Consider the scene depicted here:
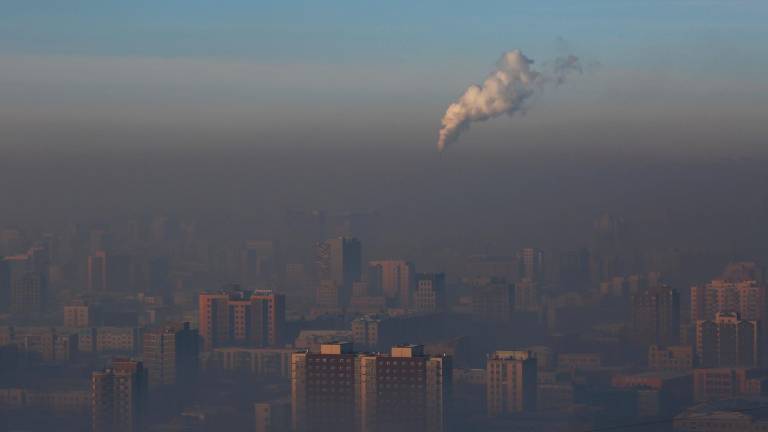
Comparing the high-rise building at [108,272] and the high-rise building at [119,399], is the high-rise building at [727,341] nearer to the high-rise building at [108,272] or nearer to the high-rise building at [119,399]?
the high-rise building at [119,399]

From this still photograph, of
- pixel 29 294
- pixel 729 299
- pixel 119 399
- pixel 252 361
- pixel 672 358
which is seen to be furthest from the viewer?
pixel 29 294

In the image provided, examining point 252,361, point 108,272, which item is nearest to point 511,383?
point 252,361

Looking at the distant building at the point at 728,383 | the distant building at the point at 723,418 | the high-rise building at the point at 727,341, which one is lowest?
the distant building at the point at 723,418

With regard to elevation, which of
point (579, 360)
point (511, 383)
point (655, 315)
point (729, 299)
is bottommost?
point (511, 383)

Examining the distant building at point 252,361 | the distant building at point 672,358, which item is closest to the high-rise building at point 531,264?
the distant building at point 672,358

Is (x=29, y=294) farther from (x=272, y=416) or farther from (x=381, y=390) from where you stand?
(x=381, y=390)

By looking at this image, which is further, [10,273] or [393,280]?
[10,273]

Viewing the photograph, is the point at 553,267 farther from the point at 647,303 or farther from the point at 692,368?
the point at 692,368
